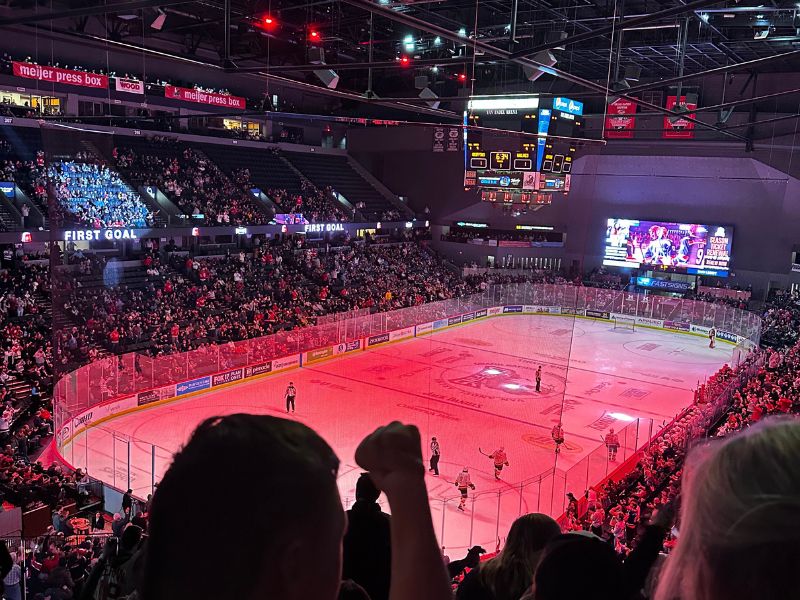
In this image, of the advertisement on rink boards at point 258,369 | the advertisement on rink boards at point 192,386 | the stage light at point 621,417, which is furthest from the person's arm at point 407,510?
the advertisement on rink boards at point 258,369

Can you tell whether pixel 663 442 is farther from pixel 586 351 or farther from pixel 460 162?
pixel 460 162

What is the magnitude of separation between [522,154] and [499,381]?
8870 millimetres

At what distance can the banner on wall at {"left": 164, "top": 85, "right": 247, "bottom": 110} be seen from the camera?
23209mm

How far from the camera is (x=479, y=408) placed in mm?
19312

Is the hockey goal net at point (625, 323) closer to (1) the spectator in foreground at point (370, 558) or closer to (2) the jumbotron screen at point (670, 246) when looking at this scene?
(2) the jumbotron screen at point (670, 246)

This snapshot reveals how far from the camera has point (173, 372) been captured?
18.9 m

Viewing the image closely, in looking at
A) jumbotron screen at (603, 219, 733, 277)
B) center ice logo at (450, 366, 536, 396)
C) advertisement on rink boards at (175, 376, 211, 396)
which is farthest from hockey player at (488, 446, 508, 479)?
jumbotron screen at (603, 219, 733, 277)

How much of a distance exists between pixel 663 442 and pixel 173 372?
40.4ft

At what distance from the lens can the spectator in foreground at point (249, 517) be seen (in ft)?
3.39

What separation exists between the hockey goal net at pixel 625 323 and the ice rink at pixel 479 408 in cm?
365

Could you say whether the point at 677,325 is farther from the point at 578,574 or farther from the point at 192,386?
the point at 578,574

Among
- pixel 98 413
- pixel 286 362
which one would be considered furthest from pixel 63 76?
pixel 286 362

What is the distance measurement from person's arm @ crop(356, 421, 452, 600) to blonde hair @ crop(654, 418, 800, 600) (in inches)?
18.0

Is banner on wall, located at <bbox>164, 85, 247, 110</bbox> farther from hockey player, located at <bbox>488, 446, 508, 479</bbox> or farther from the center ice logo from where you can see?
hockey player, located at <bbox>488, 446, 508, 479</bbox>
